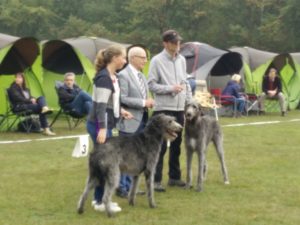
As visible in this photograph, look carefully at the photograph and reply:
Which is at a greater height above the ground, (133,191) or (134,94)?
(134,94)

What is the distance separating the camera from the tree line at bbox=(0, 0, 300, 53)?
4309 cm

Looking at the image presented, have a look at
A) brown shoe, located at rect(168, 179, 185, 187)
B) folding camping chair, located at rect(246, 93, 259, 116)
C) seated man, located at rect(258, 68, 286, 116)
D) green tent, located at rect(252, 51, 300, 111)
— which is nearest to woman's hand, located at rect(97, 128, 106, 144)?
brown shoe, located at rect(168, 179, 185, 187)

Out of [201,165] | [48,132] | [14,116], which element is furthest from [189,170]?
[14,116]

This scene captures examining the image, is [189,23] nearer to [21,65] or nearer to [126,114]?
[21,65]

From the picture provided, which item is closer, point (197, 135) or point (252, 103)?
point (197, 135)

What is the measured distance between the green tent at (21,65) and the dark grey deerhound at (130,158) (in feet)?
24.2

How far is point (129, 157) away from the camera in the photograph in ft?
19.1

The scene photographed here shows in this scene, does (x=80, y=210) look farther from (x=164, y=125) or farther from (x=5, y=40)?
(x=5, y=40)

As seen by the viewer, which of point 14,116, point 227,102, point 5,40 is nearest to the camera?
point 14,116

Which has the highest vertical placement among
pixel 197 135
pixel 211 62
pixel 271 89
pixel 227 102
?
pixel 197 135

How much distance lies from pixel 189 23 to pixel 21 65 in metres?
35.4

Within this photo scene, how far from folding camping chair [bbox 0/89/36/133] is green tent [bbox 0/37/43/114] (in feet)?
1.23

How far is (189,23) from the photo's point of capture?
48.1 m

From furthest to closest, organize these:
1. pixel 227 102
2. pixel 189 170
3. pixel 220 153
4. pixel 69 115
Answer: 1. pixel 227 102
2. pixel 69 115
3. pixel 220 153
4. pixel 189 170
